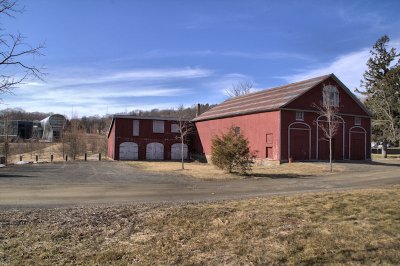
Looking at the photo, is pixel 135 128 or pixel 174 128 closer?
pixel 135 128

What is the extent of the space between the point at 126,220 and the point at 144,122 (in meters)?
38.0

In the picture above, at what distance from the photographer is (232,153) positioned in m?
23.1

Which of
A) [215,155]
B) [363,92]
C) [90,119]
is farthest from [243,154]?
[90,119]

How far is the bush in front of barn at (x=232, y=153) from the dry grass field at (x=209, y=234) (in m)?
13.3

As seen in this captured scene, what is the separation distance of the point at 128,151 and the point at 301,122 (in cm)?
2101

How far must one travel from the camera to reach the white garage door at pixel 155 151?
4603cm

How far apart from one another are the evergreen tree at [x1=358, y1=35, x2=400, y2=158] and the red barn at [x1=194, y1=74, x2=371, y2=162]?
1372 cm

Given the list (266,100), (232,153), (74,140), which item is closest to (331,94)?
(266,100)

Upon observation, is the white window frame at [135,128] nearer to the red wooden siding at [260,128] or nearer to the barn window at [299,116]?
the red wooden siding at [260,128]

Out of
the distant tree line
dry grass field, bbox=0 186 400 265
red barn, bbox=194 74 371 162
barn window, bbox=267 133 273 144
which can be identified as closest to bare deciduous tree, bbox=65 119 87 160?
the distant tree line

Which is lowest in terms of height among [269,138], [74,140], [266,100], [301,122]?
[74,140]

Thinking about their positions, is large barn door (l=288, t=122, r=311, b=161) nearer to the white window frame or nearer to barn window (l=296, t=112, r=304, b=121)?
barn window (l=296, t=112, r=304, b=121)

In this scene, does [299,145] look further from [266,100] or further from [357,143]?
[357,143]

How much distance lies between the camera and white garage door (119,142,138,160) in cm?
4488
